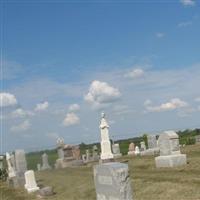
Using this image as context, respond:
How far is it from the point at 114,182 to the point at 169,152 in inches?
385

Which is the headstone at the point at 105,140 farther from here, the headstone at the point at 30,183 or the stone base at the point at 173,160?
the stone base at the point at 173,160

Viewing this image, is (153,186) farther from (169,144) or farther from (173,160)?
(169,144)

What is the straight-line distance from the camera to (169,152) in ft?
64.6

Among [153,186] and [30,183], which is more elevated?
[30,183]

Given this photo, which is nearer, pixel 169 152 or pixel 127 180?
pixel 127 180

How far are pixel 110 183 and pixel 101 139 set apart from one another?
51.6 feet

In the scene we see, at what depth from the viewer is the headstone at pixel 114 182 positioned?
10141 millimetres

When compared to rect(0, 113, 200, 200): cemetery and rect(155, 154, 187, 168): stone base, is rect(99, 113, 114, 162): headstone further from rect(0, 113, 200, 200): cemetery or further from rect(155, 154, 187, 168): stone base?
rect(155, 154, 187, 168): stone base

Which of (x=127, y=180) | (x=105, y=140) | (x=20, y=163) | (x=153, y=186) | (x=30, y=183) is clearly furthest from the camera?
(x=105, y=140)

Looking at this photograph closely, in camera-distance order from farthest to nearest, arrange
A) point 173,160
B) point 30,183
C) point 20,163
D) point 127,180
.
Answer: point 20,163 → point 30,183 → point 173,160 → point 127,180

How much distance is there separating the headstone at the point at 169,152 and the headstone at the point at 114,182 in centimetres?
882

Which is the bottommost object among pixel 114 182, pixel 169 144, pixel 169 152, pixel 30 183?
pixel 114 182

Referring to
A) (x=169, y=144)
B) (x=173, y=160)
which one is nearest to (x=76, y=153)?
(x=169, y=144)

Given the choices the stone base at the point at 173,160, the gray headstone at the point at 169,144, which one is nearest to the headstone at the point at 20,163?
the gray headstone at the point at 169,144
